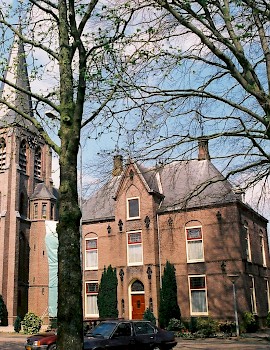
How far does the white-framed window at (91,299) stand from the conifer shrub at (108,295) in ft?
4.78

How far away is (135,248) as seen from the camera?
97.2 ft

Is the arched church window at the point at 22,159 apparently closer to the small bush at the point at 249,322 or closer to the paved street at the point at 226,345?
the paved street at the point at 226,345

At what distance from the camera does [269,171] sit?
9.81 meters

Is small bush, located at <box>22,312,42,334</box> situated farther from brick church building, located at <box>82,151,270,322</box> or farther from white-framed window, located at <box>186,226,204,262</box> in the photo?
white-framed window, located at <box>186,226,204,262</box>

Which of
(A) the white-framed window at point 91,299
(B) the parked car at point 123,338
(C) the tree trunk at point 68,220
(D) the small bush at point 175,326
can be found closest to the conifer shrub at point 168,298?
(D) the small bush at point 175,326

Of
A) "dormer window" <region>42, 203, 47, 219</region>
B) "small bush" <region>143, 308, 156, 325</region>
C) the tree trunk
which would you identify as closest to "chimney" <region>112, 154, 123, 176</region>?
the tree trunk

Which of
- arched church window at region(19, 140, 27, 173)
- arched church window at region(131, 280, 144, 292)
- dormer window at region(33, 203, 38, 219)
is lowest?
arched church window at region(131, 280, 144, 292)

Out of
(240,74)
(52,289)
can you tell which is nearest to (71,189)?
(240,74)

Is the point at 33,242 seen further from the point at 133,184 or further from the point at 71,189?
the point at 71,189

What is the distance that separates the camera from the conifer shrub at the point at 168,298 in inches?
1046

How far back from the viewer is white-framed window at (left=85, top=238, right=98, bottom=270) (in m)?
31.2

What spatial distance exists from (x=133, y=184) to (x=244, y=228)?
325 inches

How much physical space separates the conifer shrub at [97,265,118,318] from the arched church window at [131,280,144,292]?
3.88 feet

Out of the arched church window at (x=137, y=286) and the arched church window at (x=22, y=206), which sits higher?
the arched church window at (x=22, y=206)
